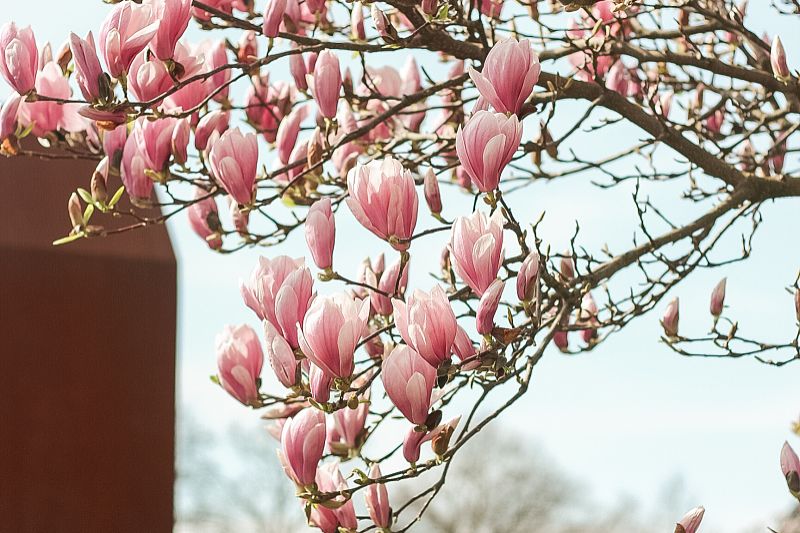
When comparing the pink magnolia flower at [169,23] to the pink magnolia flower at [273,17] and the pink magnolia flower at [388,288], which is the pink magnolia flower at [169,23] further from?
the pink magnolia flower at [388,288]

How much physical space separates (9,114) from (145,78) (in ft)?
0.92

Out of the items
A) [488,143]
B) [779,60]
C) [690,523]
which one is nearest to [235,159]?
[488,143]

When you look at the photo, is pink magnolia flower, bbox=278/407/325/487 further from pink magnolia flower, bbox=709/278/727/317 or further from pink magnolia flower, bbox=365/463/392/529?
pink magnolia flower, bbox=709/278/727/317

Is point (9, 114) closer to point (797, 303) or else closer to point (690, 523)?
point (690, 523)

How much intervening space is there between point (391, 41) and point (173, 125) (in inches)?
12.2

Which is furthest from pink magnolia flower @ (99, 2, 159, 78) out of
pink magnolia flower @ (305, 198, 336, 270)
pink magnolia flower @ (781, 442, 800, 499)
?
pink magnolia flower @ (781, 442, 800, 499)

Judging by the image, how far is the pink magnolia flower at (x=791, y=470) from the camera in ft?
4.14

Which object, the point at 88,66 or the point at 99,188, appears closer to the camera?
the point at 88,66

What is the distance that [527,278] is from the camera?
0.99m

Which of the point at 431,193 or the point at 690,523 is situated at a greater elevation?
the point at 431,193

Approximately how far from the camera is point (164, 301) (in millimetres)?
2154

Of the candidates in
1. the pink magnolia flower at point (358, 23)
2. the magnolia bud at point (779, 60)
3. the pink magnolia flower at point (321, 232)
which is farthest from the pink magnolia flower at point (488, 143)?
the magnolia bud at point (779, 60)

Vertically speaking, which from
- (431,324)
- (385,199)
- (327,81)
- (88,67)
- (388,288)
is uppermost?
(327,81)

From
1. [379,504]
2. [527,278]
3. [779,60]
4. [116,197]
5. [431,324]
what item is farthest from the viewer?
[779,60]
